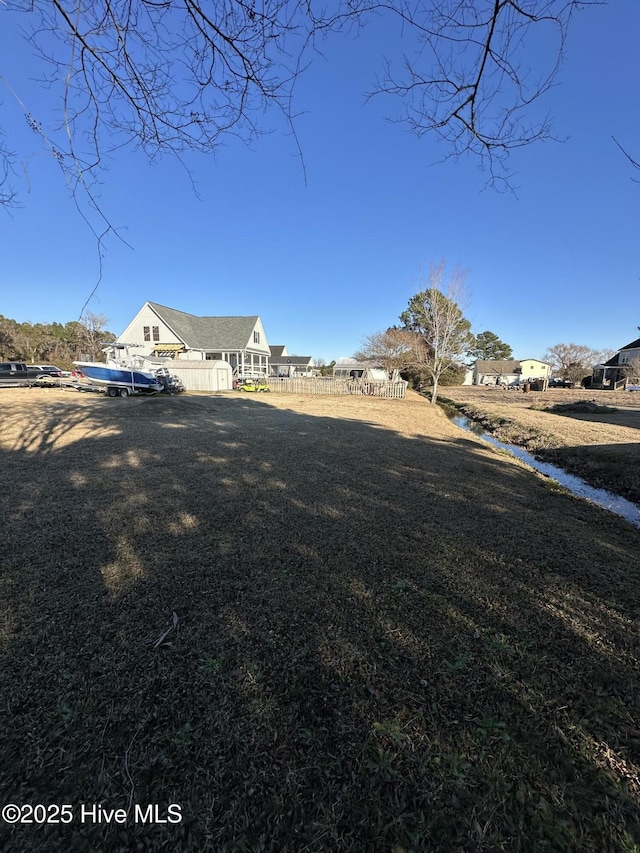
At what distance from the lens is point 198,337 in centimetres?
3253

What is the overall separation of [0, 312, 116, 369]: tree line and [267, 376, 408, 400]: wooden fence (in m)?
23.8

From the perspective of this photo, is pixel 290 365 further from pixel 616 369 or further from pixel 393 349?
pixel 616 369

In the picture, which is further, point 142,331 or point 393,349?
point 393,349

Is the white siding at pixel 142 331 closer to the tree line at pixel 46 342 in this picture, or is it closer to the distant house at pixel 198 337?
the distant house at pixel 198 337

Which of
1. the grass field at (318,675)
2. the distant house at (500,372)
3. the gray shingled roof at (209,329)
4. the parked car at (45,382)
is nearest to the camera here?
the grass field at (318,675)

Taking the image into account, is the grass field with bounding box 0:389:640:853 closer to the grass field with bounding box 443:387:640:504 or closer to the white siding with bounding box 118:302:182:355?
the grass field with bounding box 443:387:640:504

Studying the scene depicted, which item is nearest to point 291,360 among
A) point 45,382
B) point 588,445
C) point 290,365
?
point 290,365

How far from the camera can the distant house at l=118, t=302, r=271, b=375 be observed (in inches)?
1188

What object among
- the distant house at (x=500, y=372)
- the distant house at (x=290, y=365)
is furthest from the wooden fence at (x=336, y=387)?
the distant house at (x=500, y=372)

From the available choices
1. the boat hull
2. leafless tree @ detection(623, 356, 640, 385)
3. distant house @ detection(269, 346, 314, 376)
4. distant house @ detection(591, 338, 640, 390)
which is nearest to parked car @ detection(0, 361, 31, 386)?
the boat hull

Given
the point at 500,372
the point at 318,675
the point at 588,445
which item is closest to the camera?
the point at 318,675

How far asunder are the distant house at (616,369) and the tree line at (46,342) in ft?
200

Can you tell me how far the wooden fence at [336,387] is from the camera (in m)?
26.6

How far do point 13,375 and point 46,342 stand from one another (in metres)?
29.1
